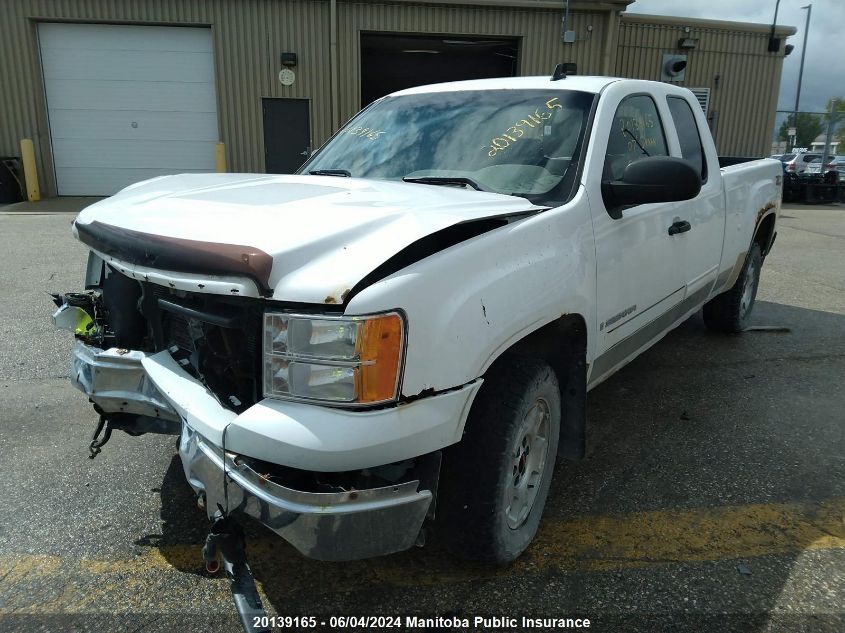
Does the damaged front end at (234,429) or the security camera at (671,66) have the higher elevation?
the security camera at (671,66)

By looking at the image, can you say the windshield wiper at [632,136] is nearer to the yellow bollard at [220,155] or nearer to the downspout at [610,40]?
the yellow bollard at [220,155]

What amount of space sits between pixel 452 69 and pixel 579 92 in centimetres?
1890

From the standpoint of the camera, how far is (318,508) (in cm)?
179

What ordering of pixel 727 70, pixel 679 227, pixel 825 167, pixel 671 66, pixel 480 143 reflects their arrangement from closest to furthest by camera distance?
pixel 480 143 < pixel 679 227 < pixel 671 66 < pixel 727 70 < pixel 825 167

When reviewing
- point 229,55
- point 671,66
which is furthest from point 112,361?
point 671,66

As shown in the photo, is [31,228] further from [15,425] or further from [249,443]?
[249,443]

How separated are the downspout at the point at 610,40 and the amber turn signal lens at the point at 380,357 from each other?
16817mm

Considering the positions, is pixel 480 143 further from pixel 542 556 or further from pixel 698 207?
pixel 542 556

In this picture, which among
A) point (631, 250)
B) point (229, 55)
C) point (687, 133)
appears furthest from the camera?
point (229, 55)

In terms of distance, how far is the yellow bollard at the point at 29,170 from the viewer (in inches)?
595

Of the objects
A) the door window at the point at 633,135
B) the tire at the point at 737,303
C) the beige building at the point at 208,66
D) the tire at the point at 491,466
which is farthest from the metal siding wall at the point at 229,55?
the tire at the point at 491,466

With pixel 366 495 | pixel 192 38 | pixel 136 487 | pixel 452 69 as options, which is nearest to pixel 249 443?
pixel 366 495

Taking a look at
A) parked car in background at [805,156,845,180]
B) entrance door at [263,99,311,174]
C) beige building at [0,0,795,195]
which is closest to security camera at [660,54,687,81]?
beige building at [0,0,795,195]

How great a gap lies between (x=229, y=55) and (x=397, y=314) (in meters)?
15.6
